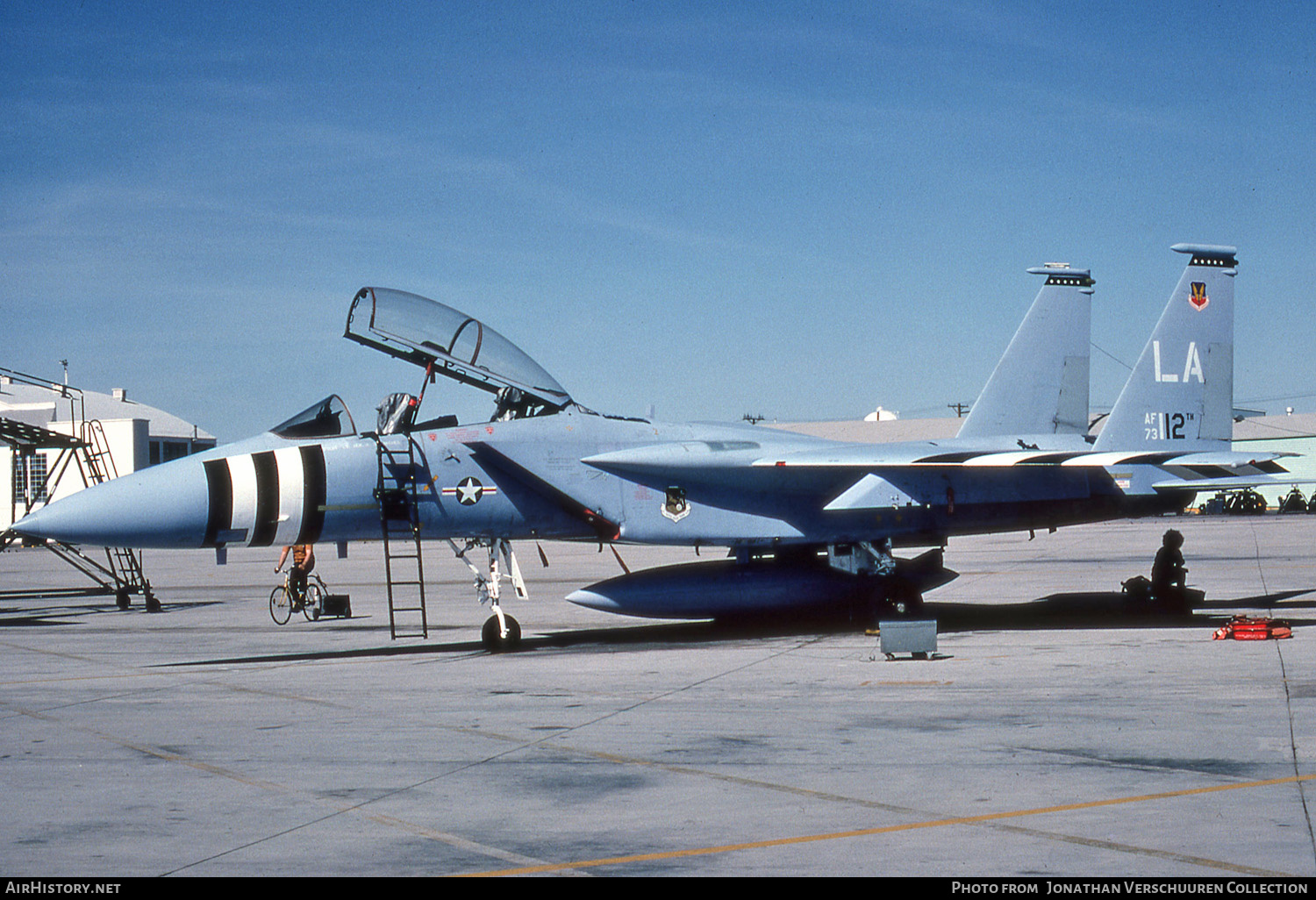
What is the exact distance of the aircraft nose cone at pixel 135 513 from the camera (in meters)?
11.6

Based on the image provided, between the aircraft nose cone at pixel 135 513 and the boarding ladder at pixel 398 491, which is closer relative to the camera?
the aircraft nose cone at pixel 135 513

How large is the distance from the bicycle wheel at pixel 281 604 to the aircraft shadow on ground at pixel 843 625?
136 inches

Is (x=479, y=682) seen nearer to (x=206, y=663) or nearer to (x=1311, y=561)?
(x=206, y=663)

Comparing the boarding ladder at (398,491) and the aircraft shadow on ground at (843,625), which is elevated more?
the boarding ladder at (398,491)

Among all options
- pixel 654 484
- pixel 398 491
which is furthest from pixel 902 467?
pixel 398 491

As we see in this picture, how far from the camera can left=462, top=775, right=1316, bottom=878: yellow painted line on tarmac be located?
17.5 feet

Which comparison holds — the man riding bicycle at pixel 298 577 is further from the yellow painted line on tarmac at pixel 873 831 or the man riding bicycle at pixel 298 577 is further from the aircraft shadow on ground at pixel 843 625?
the yellow painted line on tarmac at pixel 873 831

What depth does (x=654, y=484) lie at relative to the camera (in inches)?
572

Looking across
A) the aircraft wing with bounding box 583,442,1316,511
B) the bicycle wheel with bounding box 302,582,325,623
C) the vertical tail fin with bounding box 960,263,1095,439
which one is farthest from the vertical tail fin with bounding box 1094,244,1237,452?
the bicycle wheel with bounding box 302,582,325,623

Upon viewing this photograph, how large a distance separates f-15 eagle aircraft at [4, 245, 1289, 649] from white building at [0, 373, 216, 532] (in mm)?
39911

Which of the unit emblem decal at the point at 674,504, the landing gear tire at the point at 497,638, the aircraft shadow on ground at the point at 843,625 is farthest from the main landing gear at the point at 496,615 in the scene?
the unit emblem decal at the point at 674,504

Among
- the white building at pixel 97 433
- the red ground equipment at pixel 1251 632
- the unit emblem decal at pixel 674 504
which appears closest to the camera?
the red ground equipment at pixel 1251 632

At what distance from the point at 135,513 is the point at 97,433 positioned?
43444 millimetres

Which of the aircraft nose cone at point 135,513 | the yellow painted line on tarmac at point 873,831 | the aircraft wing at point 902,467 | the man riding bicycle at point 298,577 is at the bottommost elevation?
the yellow painted line on tarmac at point 873,831
